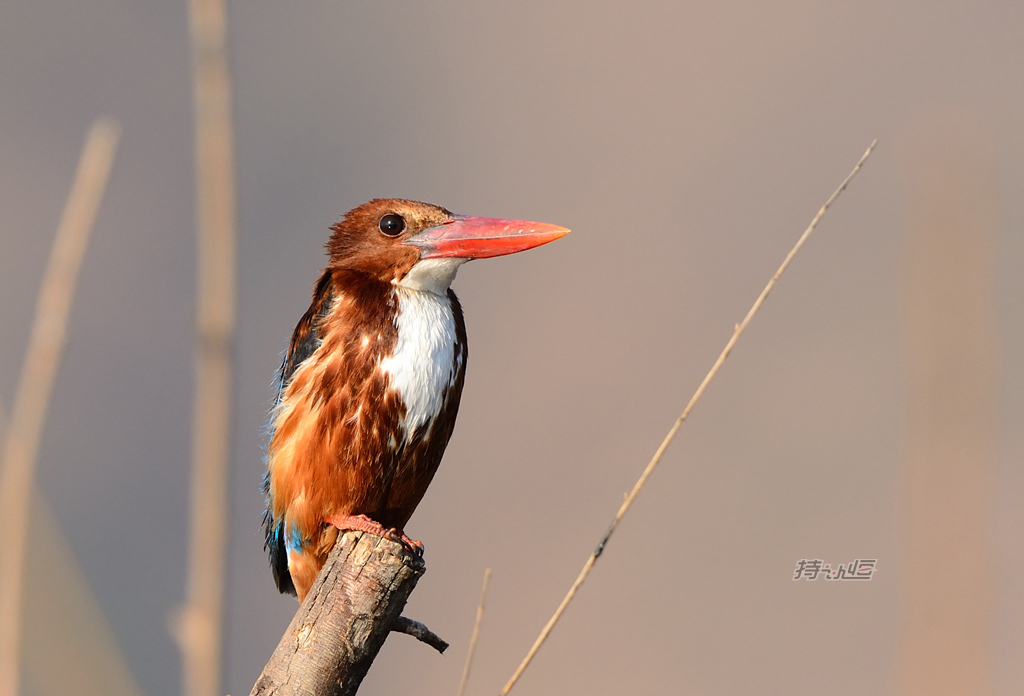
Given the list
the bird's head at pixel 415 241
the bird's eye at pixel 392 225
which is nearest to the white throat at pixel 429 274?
the bird's head at pixel 415 241

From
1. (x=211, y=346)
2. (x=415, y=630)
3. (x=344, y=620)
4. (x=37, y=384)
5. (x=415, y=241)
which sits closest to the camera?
(x=211, y=346)

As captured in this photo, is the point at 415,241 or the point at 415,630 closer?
the point at 415,630

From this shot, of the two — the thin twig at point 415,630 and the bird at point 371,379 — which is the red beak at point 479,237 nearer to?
the bird at point 371,379

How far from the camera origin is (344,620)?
8.59 ft

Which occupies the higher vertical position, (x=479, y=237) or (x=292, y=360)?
(x=479, y=237)

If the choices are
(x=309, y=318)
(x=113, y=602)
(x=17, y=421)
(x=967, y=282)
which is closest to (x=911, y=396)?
(x=967, y=282)

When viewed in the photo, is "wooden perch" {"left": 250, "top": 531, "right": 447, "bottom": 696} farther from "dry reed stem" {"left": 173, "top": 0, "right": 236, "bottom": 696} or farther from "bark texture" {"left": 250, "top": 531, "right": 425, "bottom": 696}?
"dry reed stem" {"left": 173, "top": 0, "right": 236, "bottom": 696}

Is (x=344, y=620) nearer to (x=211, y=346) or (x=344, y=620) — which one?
(x=344, y=620)

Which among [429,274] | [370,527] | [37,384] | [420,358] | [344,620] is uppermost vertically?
[429,274]

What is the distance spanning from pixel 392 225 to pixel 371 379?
21.2 inches

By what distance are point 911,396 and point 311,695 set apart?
1351 millimetres

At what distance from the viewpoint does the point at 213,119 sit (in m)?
1.64

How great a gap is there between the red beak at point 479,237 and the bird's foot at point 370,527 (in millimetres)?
853

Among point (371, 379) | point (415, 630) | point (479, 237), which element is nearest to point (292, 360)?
point (371, 379)
